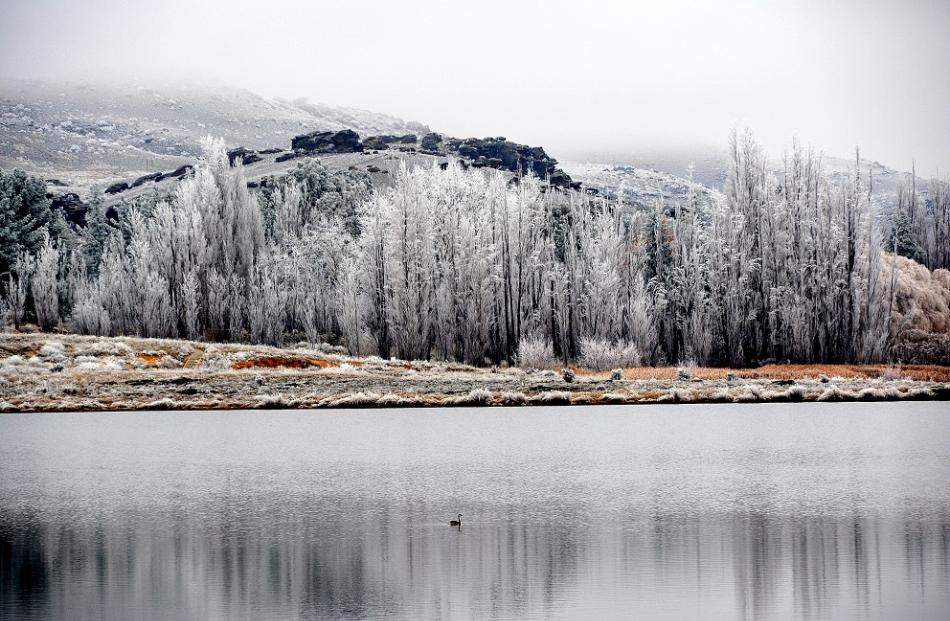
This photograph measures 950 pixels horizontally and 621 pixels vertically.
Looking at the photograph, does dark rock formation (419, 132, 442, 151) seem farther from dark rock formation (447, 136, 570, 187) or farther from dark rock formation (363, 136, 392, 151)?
dark rock formation (363, 136, 392, 151)

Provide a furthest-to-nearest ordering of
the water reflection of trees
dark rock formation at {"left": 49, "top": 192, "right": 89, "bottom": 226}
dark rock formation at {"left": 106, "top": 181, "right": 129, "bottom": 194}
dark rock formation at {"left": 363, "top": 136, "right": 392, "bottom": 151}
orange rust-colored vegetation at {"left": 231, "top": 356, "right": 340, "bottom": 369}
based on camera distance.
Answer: dark rock formation at {"left": 106, "top": 181, "right": 129, "bottom": 194} → dark rock formation at {"left": 363, "top": 136, "right": 392, "bottom": 151} → dark rock formation at {"left": 49, "top": 192, "right": 89, "bottom": 226} → orange rust-colored vegetation at {"left": 231, "top": 356, "right": 340, "bottom": 369} → the water reflection of trees

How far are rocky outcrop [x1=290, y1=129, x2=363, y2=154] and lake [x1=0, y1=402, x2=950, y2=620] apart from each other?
86.9 meters

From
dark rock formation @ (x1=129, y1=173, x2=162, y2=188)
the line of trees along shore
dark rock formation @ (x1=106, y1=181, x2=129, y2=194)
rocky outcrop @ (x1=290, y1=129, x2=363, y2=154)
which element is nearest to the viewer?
the line of trees along shore

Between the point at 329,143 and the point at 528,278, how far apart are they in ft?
228

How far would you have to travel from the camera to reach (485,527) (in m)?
11.5

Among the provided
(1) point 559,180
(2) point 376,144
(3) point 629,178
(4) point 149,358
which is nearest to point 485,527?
(4) point 149,358

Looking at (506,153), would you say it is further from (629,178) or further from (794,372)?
(794,372)

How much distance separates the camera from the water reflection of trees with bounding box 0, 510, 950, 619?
830cm

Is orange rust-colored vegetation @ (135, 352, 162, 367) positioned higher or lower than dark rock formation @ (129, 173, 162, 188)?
lower

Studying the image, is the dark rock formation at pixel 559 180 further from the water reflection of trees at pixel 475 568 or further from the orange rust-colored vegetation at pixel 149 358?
the water reflection of trees at pixel 475 568

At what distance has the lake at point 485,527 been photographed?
8.48 m

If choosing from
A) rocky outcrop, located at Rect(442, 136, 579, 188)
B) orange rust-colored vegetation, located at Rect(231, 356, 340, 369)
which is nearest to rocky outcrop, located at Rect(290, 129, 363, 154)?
rocky outcrop, located at Rect(442, 136, 579, 188)

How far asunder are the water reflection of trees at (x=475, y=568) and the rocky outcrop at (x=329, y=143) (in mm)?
96780

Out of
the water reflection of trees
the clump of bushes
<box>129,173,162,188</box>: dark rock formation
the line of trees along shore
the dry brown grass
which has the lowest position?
the dry brown grass
